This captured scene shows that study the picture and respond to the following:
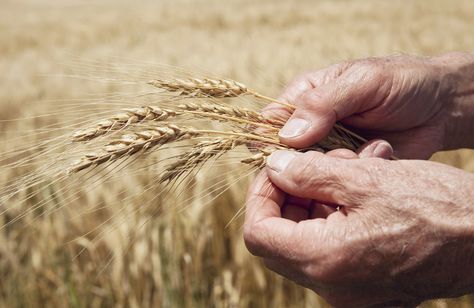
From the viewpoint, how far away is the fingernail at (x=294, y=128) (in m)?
Result: 1.47

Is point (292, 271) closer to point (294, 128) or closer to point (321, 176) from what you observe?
point (321, 176)

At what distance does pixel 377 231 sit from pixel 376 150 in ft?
0.94

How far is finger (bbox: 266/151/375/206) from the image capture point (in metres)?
1.39

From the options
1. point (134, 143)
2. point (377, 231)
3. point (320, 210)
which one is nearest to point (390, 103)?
point (320, 210)

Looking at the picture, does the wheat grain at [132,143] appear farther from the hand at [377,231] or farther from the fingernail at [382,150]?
the fingernail at [382,150]

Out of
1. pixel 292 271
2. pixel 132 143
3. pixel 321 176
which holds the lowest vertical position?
pixel 292 271

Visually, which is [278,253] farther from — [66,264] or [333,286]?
[66,264]

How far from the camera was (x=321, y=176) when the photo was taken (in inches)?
56.0

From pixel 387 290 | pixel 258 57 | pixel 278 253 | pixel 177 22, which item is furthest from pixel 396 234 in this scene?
pixel 177 22

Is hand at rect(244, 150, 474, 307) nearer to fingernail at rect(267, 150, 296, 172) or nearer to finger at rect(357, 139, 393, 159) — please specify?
fingernail at rect(267, 150, 296, 172)

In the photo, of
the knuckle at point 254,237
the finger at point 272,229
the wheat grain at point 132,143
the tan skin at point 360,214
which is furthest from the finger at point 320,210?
the wheat grain at point 132,143

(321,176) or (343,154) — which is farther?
(343,154)

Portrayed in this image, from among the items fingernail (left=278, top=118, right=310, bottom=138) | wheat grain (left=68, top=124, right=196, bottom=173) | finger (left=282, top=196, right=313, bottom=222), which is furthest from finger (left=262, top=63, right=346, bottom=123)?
wheat grain (left=68, top=124, right=196, bottom=173)

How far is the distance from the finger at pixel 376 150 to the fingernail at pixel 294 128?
196 millimetres
